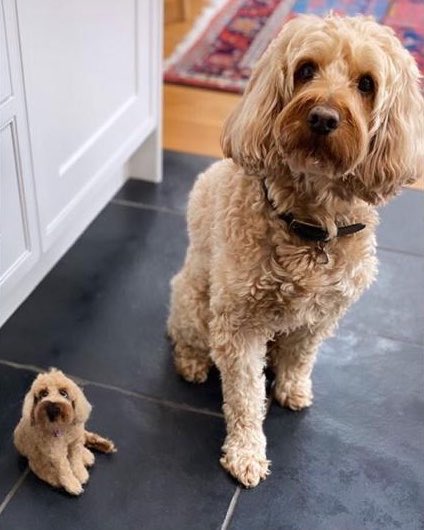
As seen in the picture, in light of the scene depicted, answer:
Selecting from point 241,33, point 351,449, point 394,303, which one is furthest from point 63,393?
point 241,33

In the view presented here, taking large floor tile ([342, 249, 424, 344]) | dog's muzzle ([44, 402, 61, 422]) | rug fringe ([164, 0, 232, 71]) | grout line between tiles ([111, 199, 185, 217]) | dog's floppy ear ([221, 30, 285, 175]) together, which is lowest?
rug fringe ([164, 0, 232, 71])

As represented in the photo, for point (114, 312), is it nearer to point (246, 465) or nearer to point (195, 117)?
point (246, 465)

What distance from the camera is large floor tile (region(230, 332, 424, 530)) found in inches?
64.1

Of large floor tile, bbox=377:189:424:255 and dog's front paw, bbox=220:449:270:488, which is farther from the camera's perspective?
large floor tile, bbox=377:189:424:255

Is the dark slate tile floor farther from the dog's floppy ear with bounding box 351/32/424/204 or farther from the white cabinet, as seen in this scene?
the dog's floppy ear with bounding box 351/32/424/204

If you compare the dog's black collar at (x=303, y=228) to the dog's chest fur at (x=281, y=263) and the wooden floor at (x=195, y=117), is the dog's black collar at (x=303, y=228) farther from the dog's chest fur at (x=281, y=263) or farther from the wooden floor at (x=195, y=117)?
the wooden floor at (x=195, y=117)

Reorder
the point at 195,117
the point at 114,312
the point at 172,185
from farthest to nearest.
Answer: the point at 195,117, the point at 172,185, the point at 114,312

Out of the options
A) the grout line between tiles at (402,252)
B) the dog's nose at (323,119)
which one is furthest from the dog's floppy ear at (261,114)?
the grout line between tiles at (402,252)

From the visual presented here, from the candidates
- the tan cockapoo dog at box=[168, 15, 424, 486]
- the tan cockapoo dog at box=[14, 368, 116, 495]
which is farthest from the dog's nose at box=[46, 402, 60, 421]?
the tan cockapoo dog at box=[168, 15, 424, 486]

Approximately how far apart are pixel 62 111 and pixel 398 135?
2.79 feet

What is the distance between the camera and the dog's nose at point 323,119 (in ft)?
4.08

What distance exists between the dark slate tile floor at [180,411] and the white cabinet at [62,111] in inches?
5.4

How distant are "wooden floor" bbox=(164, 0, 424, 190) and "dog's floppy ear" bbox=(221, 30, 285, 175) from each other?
140cm

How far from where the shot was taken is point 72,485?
62.8 inches
